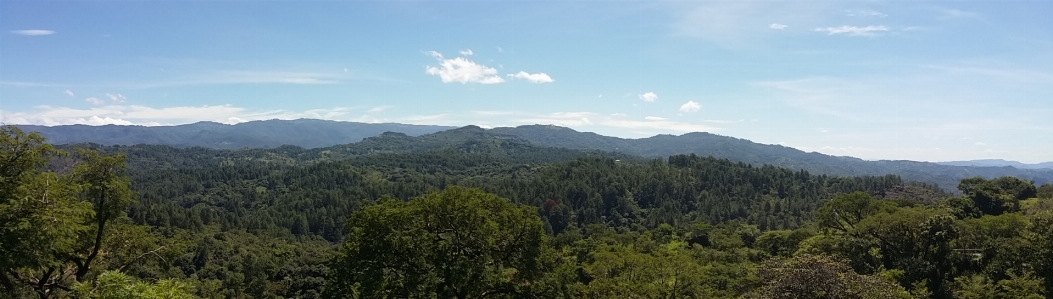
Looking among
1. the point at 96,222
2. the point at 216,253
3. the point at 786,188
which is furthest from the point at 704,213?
the point at 96,222

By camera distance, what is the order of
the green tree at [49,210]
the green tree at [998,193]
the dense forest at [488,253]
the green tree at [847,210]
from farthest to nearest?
the green tree at [998,193]
the green tree at [847,210]
the dense forest at [488,253]
the green tree at [49,210]

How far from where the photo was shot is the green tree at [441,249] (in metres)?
18.2

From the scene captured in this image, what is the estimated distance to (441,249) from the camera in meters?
18.8

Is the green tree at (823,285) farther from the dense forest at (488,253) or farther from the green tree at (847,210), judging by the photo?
the green tree at (847,210)

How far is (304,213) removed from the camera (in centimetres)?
14688

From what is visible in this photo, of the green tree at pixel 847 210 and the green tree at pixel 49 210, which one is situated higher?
the green tree at pixel 49 210

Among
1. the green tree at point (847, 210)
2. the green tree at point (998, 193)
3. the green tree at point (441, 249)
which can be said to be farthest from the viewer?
the green tree at point (998, 193)

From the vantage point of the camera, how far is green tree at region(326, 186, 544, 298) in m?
18.2

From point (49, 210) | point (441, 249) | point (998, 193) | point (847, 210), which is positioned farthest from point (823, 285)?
point (998, 193)

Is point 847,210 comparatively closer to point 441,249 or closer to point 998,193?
point 998,193

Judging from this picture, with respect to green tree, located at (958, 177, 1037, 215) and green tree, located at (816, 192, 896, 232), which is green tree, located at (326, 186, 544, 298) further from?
green tree, located at (958, 177, 1037, 215)

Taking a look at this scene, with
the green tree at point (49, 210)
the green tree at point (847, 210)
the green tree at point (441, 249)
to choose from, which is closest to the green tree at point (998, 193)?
the green tree at point (847, 210)

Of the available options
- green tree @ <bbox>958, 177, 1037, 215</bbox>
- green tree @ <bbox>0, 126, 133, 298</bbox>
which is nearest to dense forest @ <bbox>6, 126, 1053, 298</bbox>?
green tree @ <bbox>0, 126, 133, 298</bbox>

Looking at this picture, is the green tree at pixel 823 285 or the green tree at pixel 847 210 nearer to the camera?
the green tree at pixel 823 285
